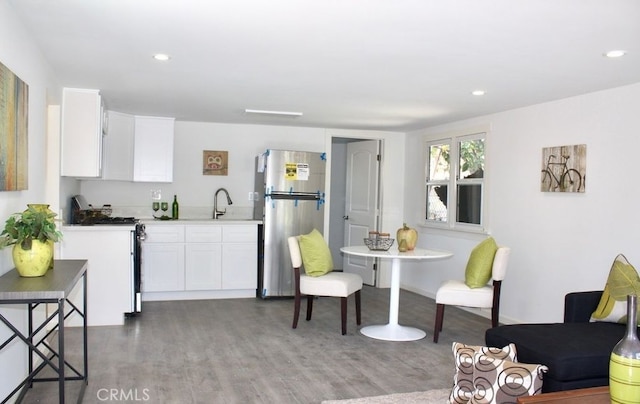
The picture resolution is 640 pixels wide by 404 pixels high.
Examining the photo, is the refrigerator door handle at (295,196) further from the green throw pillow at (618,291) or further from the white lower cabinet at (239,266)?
the green throw pillow at (618,291)

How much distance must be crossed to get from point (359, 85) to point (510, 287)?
2.52 metres

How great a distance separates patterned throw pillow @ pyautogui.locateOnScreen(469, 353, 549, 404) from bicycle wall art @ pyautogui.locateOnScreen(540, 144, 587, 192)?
88.6 inches

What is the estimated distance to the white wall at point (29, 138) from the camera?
8.81 ft

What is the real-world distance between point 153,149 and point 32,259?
378 centimetres

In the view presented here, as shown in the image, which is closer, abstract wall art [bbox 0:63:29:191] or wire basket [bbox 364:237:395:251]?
abstract wall art [bbox 0:63:29:191]

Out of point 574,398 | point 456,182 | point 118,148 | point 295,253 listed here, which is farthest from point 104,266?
point 574,398

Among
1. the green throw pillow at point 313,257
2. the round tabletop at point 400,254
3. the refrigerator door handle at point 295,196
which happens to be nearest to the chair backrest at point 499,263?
the round tabletop at point 400,254

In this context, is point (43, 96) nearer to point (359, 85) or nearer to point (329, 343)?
point (359, 85)

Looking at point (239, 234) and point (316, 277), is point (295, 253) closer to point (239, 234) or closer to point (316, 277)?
point (316, 277)

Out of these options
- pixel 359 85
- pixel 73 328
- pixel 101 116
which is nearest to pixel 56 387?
pixel 73 328

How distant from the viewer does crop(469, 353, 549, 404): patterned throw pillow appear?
269 cm

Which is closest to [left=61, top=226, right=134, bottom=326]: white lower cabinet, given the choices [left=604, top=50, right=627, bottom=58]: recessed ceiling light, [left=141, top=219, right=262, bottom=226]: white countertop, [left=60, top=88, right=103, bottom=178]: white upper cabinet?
[left=60, top=88, right=103, bottom=178]: white upper cabinet

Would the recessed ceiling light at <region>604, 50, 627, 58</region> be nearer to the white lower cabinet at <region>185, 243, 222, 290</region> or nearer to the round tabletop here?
the round tabletop

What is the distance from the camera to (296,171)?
Answer: 20.9 feet
